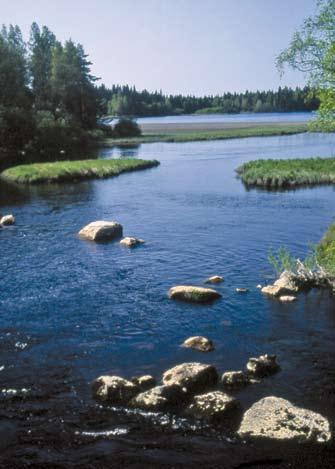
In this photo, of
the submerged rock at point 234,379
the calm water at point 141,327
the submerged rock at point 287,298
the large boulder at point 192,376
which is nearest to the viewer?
the calm water at point 141,327

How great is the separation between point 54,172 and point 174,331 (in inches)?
2090

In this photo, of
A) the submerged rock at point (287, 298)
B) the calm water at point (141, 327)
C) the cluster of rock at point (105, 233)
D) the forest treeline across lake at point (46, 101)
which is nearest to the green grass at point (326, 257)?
the calm water at point (141, 327)

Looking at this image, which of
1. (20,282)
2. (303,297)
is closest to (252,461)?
(303,297)

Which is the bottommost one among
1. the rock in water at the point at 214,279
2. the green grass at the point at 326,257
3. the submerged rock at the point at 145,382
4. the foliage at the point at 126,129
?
the submerged rock at the point at 145,382

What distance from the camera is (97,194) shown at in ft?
201

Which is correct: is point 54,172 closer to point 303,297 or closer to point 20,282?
point 20,282

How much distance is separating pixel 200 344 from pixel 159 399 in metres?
4.58

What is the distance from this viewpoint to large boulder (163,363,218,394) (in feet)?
58.7

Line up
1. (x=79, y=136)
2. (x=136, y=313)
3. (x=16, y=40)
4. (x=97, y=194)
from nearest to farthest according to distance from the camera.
→ (x=136, y=313) → (x=97, y=194) → (x=79, y=136) → (x=16, y=40)

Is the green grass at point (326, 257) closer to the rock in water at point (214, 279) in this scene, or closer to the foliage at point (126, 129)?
the rock in water at point (214, 279)

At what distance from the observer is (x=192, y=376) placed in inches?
714

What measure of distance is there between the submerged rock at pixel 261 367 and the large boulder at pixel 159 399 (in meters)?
2.92

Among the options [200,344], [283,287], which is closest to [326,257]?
[283,287]

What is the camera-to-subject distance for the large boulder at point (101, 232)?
39344 millimetres
